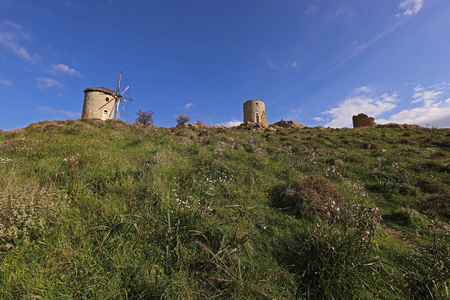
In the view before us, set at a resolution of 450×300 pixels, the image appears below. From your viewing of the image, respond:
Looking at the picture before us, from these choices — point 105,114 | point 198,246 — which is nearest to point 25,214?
point 198,246

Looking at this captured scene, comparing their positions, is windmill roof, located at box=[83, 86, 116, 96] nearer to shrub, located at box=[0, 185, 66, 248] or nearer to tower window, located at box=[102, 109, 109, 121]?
tower window, located at box=[102, 109, 109, 121]

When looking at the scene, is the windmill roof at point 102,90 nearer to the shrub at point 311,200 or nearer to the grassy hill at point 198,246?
the grassy hill at point 198,246

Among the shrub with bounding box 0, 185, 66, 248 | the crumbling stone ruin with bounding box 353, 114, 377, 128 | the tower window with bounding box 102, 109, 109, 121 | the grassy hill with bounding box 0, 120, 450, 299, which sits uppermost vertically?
the tower window with bounding box 102, 109, 109, 121

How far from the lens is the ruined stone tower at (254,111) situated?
4172 cm

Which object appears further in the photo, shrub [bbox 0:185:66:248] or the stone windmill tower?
the stone windmill tower

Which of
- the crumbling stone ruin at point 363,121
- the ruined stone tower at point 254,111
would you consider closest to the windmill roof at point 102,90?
the ruined stone tower at point 254,111

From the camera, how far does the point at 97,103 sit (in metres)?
33.3

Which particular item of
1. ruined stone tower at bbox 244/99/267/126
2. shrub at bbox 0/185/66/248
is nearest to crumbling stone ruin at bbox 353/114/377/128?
ruined stone tower at bbox 244/99/267/126

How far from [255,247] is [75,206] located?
3.74 metres

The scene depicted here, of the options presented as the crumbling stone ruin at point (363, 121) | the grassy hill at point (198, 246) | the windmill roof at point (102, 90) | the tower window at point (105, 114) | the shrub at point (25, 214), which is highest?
the windmill roof at point (102, 90)

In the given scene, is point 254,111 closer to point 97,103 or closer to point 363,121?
point 363,121

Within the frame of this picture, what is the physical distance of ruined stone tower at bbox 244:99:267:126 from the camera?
41719 millimetres

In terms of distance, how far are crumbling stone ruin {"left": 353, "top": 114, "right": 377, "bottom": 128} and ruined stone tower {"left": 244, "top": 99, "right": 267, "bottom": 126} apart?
18.8 metres

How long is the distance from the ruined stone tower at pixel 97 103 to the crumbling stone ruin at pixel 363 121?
5048 cm
